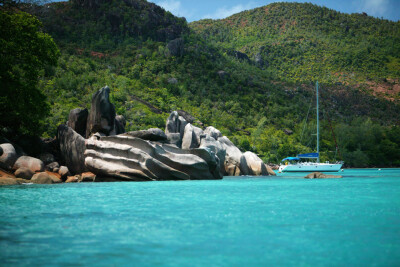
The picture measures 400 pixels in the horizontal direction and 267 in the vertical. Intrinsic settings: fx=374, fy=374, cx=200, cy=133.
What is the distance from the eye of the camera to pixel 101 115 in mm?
36281

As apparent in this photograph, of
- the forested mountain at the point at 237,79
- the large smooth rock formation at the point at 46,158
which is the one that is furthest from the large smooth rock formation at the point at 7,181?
the forested mountain at the point at 237,79

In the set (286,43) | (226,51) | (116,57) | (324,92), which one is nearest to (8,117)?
(116,57)

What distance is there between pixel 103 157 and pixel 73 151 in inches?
136

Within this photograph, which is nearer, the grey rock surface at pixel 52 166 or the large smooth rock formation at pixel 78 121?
the grey rock surface at pixel 52 166

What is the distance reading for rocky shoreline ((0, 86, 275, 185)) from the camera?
2908 cm

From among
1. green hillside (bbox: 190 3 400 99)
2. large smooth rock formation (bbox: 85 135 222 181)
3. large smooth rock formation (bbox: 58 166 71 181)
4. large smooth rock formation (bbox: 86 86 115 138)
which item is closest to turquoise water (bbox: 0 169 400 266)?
large smooth rock formation (bbox: 85 135 222 181)

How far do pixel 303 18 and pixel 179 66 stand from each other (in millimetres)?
101775

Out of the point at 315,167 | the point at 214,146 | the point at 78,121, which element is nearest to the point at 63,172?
the point at 78,121

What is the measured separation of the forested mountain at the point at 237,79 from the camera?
266 ft

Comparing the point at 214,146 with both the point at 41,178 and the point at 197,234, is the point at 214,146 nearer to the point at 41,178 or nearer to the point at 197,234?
the point at 41,178

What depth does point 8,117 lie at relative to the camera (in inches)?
1260

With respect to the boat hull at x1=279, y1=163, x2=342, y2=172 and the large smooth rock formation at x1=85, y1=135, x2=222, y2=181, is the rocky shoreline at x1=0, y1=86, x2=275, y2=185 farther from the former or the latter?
the boat hull at x1=279, y1=163, x2=342, y2=172

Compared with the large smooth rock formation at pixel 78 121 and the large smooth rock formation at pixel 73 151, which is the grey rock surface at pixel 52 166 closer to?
the large smooth rock formation at pixel 73 151

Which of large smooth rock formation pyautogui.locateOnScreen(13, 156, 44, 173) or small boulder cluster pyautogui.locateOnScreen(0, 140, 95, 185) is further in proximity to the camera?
large smooth rock formation pyautogui.locateOnScreen(13, 156, 44, 173)
